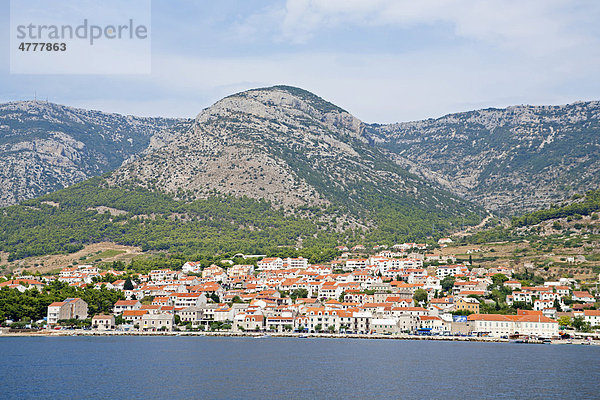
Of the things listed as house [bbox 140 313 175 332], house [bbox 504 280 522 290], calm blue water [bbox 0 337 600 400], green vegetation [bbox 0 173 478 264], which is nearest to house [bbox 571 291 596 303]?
house [bbox 504 280 522 290]

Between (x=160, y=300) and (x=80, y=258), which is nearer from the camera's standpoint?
(x=160, y=300)

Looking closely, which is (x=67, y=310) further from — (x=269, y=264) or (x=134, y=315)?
(x=269, y=264)

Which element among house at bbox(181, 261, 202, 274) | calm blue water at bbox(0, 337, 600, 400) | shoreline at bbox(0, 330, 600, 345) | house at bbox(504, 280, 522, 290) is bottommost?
shoreline at bbox(0, 330, 600, 345)

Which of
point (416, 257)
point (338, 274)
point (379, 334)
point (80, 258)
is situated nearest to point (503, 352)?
point (379, 334)

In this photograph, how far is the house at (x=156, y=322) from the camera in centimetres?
12131

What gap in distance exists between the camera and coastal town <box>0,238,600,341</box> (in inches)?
4628

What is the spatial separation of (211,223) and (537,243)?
82768 mm

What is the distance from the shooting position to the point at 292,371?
236 feet

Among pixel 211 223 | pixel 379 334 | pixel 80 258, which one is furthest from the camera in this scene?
pixel 211 223

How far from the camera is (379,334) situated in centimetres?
11812

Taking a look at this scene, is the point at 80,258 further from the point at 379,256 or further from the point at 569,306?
the point at 569,306

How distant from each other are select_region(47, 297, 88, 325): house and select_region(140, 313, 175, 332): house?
1101 cm

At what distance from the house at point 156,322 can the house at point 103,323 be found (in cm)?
497

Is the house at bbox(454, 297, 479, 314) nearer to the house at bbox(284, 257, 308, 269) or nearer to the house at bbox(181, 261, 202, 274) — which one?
the house at bbox(284, 257, 308, 269)
